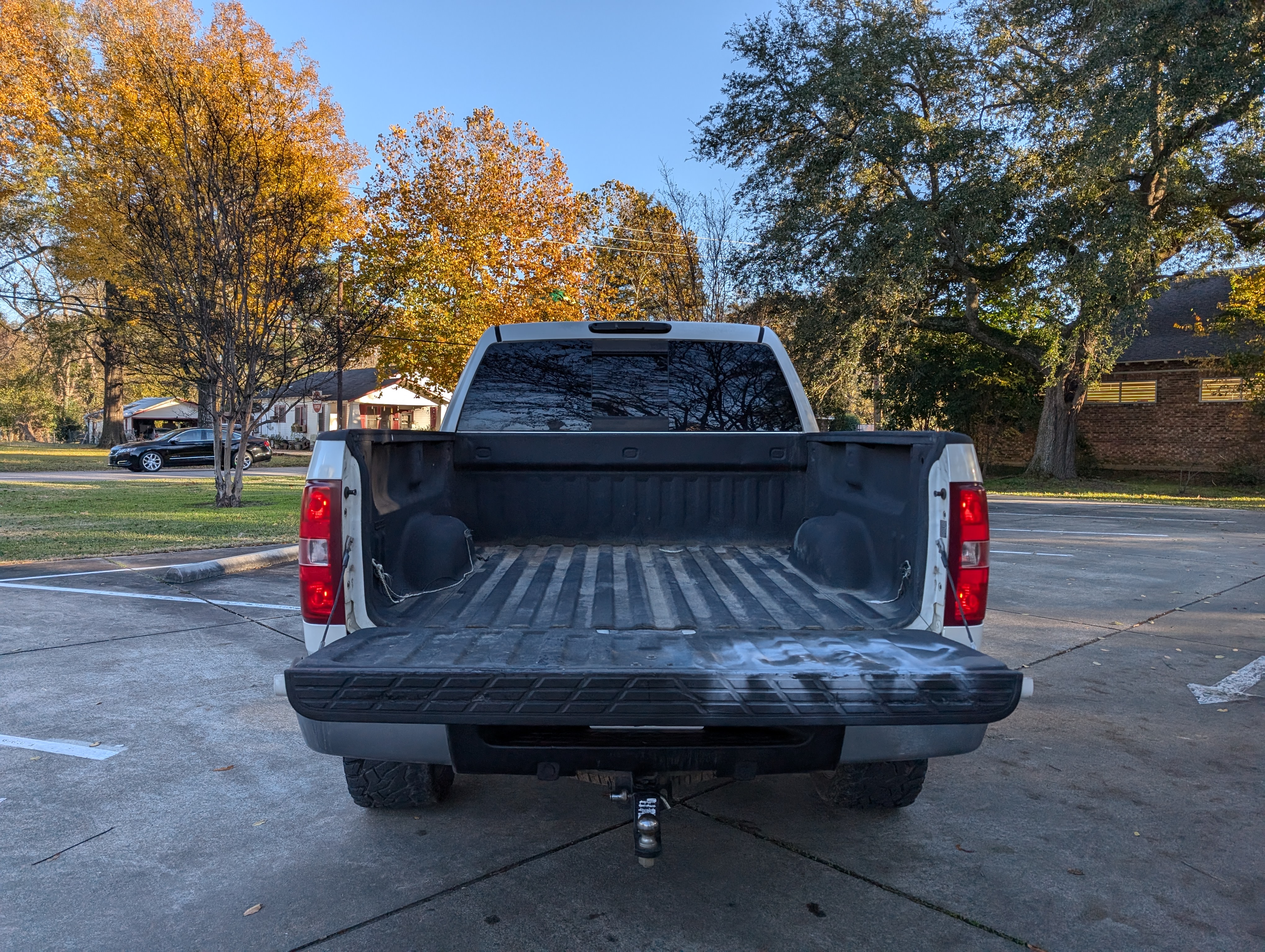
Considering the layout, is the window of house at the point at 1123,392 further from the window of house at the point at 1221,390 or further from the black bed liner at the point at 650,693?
the black bed liner at the point at 650,693

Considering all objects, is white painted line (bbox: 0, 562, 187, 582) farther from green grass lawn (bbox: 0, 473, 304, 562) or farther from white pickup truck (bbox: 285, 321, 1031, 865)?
white pickup truck (bbox: 285, 321, 1031, 865)

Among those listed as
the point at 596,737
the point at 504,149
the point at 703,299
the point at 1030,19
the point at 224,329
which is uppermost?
the point at 1030,19

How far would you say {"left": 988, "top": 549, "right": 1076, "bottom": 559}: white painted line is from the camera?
1045cm

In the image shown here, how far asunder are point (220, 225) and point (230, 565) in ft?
23.9

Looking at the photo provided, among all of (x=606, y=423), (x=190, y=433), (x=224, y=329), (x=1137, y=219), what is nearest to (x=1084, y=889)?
(x=606, y=423)

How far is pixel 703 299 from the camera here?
25.8 m

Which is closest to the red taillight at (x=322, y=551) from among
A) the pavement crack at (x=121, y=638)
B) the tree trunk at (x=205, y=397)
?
the pavement crack at (x=121, y=638)

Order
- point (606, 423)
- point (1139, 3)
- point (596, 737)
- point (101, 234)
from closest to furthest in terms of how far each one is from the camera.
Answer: point (596, 737), point (606, 423), point (1139, 3), point (101, 234)

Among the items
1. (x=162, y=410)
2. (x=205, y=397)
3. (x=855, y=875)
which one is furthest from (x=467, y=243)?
(x=162, y=410)

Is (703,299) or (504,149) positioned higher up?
(504,149)

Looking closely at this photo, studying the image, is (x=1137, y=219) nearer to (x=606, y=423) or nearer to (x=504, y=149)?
(x=504, y=149)

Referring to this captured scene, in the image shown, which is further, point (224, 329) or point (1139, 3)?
point (1139, 3)

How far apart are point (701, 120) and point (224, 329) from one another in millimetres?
16177

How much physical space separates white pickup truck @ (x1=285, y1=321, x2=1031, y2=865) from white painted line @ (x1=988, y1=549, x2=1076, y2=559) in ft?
24.1
